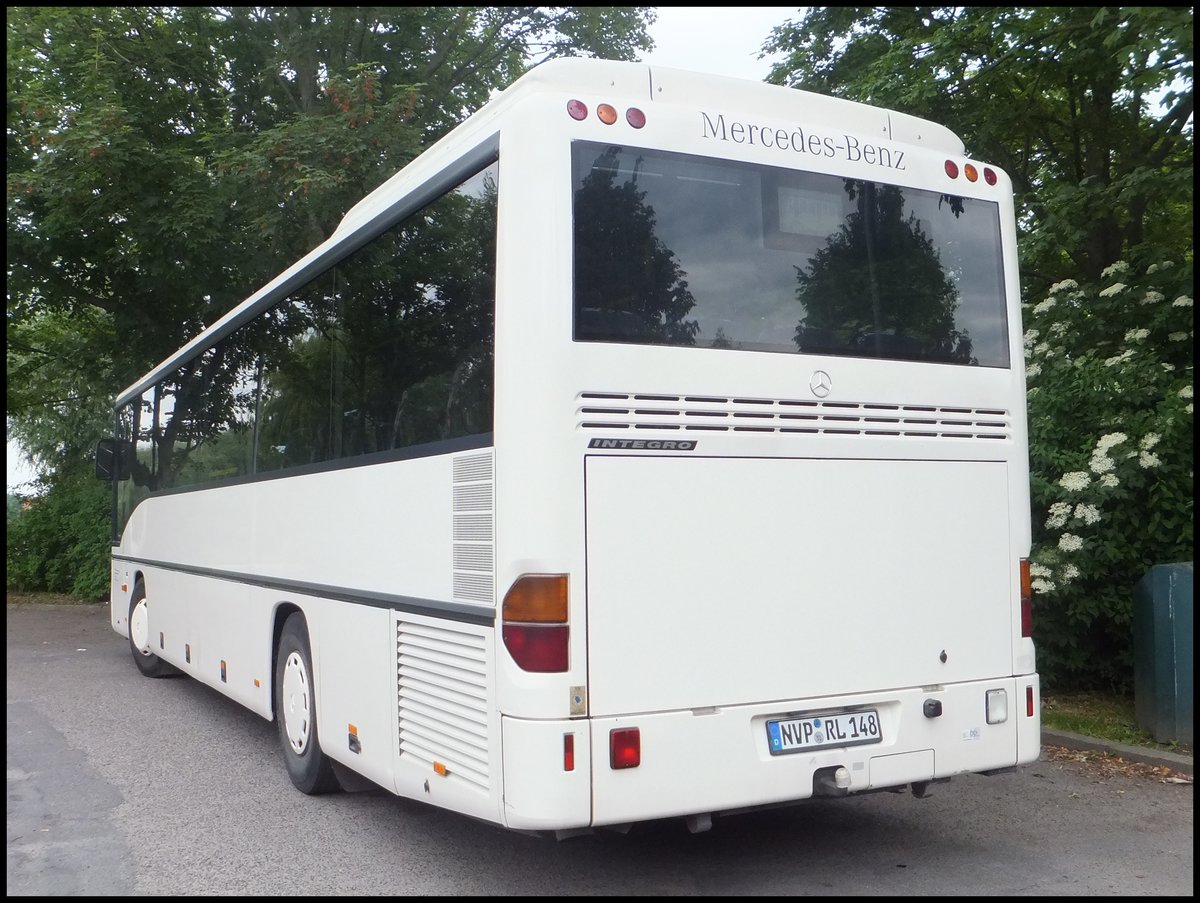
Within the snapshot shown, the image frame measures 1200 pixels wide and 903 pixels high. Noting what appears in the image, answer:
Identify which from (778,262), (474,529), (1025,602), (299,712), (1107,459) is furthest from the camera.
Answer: (1107,459)

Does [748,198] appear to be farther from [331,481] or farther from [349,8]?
[349,8]

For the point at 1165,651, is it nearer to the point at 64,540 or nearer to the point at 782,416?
the point at 782,416

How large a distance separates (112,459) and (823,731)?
11129mm

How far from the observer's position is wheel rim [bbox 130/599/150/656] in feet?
40.4

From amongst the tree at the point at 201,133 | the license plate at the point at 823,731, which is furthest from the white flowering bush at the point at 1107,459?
the tree at the point at 201,133

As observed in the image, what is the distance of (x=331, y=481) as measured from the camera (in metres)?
6.77

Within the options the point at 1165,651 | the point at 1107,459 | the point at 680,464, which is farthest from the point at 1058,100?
the point at 680,464

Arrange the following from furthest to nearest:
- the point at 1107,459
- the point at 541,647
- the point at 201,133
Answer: the point at 201,133 → the point at 1107,459 → the point at 541,647

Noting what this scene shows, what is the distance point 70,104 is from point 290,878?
13904mm

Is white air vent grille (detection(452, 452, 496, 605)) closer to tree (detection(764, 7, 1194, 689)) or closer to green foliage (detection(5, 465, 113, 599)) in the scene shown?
tree (detection(764, 7, 1194, 689))

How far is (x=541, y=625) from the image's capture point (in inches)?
184

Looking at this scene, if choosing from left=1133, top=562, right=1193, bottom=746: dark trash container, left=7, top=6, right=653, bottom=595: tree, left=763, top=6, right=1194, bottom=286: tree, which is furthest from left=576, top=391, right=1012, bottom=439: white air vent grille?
left=7, top=6, right=653, bottom=595: tree

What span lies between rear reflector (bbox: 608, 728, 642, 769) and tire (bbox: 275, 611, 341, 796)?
2.80 metres

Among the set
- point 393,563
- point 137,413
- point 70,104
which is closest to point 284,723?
point 393,563
